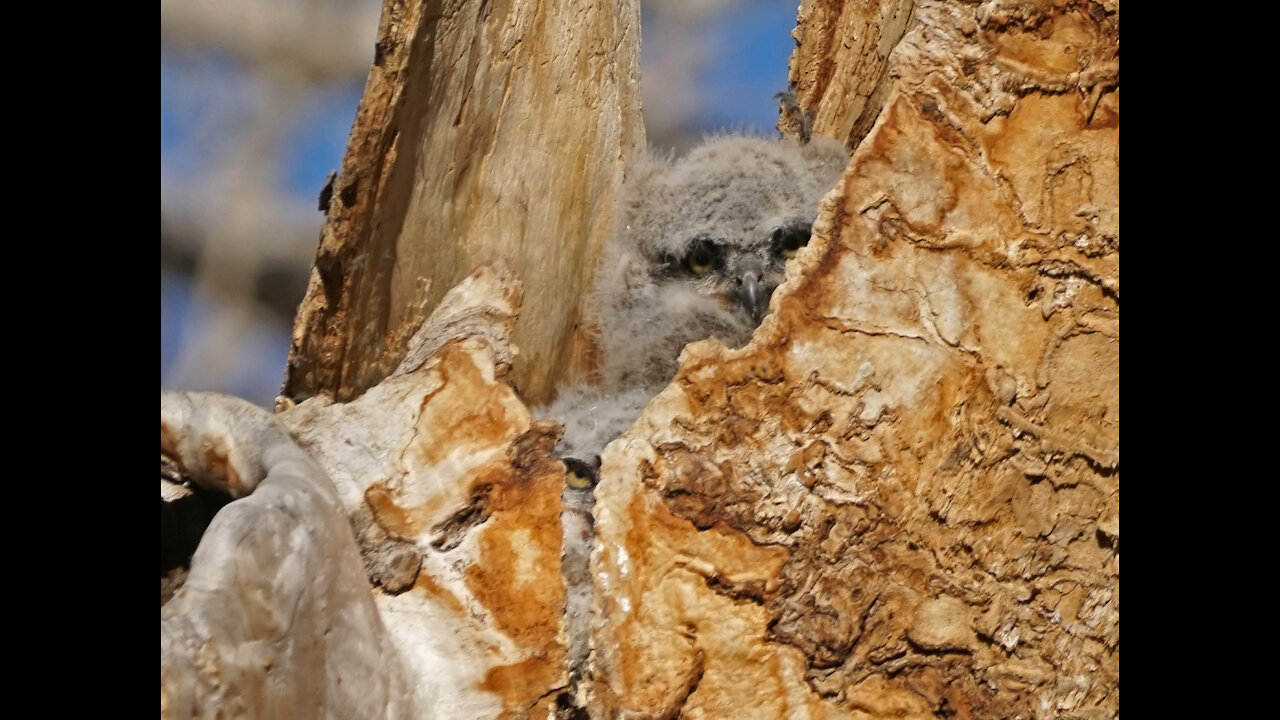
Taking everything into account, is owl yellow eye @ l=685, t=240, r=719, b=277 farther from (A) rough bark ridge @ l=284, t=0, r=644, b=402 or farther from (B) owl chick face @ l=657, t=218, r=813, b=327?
(A) rough bark ridge @ l=284, t=0, r=644, b=402

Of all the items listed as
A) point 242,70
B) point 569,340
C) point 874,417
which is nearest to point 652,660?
point 874,417

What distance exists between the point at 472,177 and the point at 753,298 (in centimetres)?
99

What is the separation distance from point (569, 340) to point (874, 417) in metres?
1.26

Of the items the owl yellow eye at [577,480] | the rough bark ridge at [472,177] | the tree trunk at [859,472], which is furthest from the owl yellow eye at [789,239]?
the tree trunk at [859,472]

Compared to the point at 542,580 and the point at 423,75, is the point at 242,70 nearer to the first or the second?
the point at 423,75

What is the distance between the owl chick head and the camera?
313cm

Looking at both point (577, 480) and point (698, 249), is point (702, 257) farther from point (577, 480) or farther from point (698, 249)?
point (577, 480)

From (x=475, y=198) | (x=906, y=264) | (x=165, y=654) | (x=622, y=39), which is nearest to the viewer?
(x=165, y=654)

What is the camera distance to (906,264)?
1879 mm

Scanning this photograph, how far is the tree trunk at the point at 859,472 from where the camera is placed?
1776 millimetres

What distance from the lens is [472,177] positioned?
2.47 meters

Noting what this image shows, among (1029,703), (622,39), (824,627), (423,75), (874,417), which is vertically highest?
(622,39)

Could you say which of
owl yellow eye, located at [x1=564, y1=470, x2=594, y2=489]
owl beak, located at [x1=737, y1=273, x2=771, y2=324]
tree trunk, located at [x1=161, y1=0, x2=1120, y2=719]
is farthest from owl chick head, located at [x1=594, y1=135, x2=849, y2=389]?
tree trunk, located at [x1=161, y1=0, x2=1120, y2=719]

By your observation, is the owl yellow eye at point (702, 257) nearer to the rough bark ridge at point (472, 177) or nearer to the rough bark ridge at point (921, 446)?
the rough bark ridge at point (472, 177)
